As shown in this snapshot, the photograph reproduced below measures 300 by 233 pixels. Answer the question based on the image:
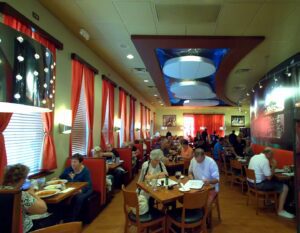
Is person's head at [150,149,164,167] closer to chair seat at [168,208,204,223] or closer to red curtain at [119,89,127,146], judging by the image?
chair seat at [168,208,204,223]

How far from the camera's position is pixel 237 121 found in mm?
19547

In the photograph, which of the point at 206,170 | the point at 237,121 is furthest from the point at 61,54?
the point at 237,121

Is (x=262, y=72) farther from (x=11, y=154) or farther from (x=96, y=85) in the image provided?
(x=11, y=154)

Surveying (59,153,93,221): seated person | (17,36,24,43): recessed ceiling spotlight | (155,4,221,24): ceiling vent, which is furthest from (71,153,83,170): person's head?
(17,36,24,43): recessed ceiling spotlight

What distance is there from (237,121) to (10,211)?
19954 mm

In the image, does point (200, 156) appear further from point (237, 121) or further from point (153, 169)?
point (237, 121)

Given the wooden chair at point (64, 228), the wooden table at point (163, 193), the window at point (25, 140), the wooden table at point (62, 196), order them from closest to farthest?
the wooden chair at point (64, 228) < the wooden table at point (62, 196) < the wooden table at point (163, 193) < the window at point (25, 140)

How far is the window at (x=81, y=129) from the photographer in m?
5.22

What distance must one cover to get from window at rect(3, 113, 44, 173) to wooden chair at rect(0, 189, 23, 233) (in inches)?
72.8

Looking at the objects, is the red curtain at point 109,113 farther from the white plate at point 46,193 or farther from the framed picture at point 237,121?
the framed picture at point 237,121

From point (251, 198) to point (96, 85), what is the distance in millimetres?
5015

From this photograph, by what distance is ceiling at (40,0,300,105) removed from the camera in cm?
352

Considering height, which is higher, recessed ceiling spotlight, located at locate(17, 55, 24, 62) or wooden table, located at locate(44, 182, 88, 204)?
recessed ceiling spotlight, located at locate(17, 55, 24, 62)

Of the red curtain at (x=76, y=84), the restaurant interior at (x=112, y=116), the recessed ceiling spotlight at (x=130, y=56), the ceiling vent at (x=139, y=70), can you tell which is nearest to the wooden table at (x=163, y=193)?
the restaurant interior at (x=112, y=116)
